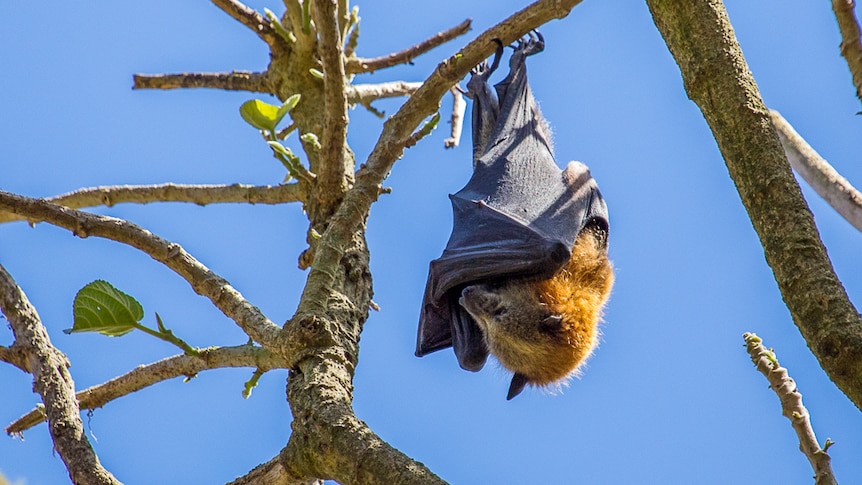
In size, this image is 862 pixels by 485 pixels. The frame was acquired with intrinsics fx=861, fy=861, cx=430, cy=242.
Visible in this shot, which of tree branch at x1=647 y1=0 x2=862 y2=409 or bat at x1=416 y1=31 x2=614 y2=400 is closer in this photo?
tree branch at x1=647 y1=0 x2=862 y2=409

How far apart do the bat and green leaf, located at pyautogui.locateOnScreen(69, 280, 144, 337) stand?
2857 millimetres

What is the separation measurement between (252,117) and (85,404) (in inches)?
74.6

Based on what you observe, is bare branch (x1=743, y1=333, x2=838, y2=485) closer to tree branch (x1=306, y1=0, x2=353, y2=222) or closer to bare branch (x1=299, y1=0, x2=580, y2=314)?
bare branch (x1=299, y1=0, x2=580, y2=314)

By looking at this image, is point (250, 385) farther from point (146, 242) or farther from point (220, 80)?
point (220, 80)

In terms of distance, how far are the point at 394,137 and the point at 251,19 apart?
2491mm

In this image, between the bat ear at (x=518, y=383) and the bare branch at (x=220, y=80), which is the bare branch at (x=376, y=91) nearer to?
the bare branch at (x=220, y=80)

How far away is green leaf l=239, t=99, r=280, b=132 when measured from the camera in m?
4.55

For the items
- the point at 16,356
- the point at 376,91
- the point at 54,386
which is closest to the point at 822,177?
the point at 376,91

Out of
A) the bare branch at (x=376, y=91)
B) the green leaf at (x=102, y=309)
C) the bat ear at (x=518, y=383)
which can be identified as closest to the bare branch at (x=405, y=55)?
the bare branch at (x=376, y=91)

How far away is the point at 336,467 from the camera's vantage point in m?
2.95

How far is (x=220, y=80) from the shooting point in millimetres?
6754

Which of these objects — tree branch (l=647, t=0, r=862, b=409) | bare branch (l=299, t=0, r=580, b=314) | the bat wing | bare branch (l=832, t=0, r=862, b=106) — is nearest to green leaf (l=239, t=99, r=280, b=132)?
bare branch (l=299, t=0, r=580, b=314)

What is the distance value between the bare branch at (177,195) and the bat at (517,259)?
1.45 m

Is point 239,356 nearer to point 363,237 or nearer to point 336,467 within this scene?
point 363,237
